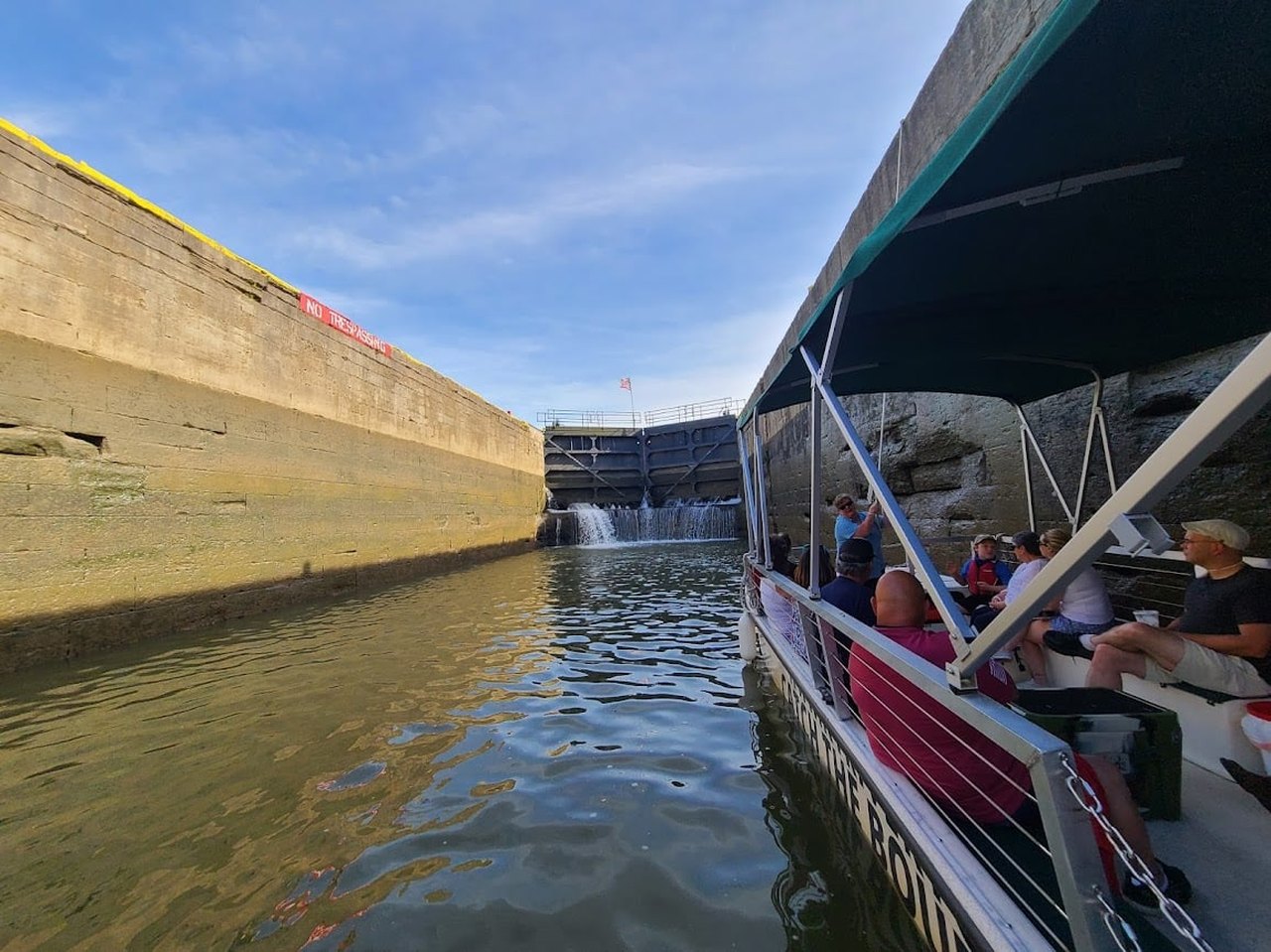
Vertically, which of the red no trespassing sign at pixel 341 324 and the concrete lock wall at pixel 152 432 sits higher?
the red no trespassing sign at pixel 341 324

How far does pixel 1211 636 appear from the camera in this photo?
8.09ft

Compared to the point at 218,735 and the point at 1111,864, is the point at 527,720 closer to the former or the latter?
the point at 218,735

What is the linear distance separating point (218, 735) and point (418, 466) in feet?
34.1

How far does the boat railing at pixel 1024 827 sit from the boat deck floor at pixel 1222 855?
292mm

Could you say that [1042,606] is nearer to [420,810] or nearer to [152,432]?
[420,810]

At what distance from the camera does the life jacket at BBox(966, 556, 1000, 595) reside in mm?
4691

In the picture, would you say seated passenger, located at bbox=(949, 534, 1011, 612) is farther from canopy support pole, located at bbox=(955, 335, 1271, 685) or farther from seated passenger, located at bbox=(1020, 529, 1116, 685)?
canopy support pole, located at bbox=(955, 335, 1271, 685)

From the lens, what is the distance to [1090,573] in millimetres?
3127

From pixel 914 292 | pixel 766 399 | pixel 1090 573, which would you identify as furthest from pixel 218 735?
pixel 1090 573

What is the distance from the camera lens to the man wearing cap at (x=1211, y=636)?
234cm

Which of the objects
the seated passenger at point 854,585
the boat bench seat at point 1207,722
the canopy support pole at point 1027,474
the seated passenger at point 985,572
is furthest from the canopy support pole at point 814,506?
the canopy support pole at point 1027,474

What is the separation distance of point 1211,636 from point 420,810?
3696 millimetres

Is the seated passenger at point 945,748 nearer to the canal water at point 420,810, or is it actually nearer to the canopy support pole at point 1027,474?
the canal water at point 420,810

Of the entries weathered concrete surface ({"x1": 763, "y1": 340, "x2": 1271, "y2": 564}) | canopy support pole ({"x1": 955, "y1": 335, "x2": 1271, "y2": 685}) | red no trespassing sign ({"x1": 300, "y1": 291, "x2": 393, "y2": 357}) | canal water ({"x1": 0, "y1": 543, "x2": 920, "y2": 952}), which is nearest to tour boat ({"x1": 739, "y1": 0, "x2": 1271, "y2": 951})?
canopy support pole ({"x1": 955, "y1": 335, "x2": 1271, "y2": 685})
